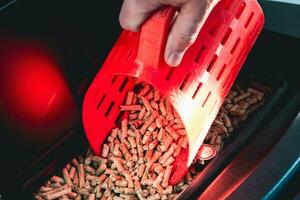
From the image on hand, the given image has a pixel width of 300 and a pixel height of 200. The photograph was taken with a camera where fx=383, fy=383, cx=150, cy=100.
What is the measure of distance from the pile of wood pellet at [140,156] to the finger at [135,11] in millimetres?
635

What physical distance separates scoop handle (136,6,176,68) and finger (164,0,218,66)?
0.08 feet

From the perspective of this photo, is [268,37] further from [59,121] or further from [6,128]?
[6,128]

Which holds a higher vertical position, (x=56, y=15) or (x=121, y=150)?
(x=56, y=15)

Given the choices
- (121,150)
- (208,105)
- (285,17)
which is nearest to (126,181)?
(121,150)

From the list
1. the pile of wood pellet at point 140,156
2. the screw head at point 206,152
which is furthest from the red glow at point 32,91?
the screw head at point 206,152

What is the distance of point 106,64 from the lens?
113 cm

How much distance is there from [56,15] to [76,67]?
211mm

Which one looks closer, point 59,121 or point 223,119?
point 59,121

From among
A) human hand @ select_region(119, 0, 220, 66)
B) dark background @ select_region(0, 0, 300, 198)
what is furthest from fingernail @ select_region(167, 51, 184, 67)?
dark background @ select_region(0, 0, 300, 198)

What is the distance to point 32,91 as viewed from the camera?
3.59 ft

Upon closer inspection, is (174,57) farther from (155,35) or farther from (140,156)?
(140,156)

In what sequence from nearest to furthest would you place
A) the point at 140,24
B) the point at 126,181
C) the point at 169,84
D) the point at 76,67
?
the point at 140,24 < the point at 169,84 < the point at 76,67 < the point at 126,181

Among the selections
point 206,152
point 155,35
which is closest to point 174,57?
point 155,35

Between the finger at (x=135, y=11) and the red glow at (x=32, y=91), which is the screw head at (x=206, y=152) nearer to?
the red glow at (x=32, y=91)
